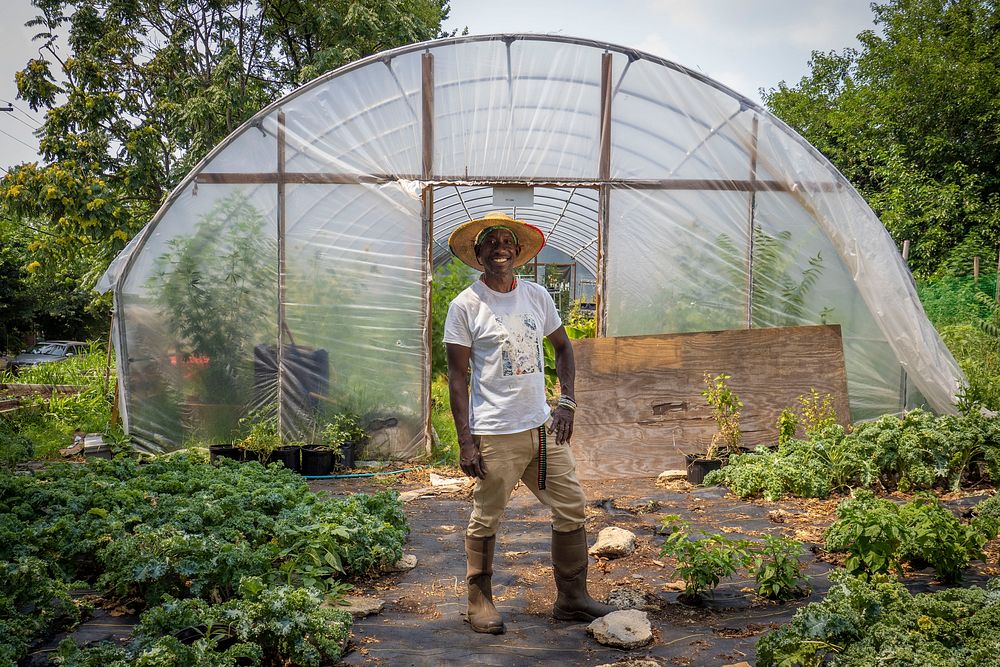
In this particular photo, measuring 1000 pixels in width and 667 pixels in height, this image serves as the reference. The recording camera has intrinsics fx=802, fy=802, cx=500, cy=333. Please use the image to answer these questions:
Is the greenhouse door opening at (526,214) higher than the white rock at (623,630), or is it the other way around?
the greenhouse door opening at (526,214)

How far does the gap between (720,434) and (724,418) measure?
0.15m

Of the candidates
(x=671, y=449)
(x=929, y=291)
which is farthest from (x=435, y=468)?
(x=929, y=291)

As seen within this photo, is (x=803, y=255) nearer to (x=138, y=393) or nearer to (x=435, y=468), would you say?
(x=435, y=468)

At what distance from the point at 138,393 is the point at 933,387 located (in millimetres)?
8035

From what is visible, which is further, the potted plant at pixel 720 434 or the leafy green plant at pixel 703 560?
the potted plant at pixel 720 434

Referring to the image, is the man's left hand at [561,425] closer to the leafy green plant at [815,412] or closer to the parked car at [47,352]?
the leafy green plant at [815,412]

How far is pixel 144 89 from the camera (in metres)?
15.9

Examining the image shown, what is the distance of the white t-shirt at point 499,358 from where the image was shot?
3715mm

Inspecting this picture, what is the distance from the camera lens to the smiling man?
146 inches

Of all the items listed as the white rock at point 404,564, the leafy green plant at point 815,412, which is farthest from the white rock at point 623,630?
the leafy green plant at point 815,412

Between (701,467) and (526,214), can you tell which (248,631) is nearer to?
(701,467)

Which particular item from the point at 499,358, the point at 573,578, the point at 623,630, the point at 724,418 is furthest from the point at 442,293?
the point at 623,630

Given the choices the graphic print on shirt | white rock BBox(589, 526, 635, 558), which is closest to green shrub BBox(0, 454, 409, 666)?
white rock BBox(589, 526, 635, 558)

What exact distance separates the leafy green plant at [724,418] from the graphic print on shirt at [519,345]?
13.1ft
